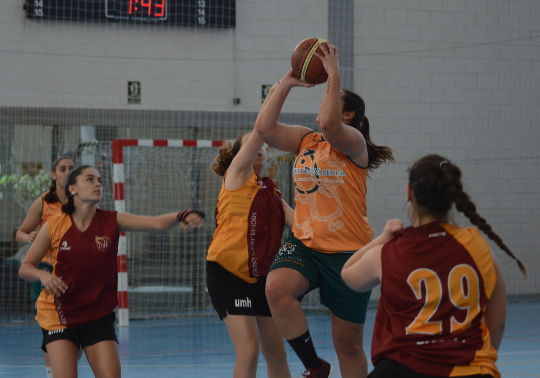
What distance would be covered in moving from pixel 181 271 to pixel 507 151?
15.9ft

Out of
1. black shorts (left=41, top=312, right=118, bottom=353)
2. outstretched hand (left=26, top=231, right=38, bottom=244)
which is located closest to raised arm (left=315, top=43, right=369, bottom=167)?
black shorts (left=41, top=312, right=118, bottom=353)

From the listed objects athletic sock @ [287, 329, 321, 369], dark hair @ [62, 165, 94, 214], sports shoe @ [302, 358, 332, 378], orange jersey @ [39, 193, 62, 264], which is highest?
dark hair @ [62, 165, 94, 214]

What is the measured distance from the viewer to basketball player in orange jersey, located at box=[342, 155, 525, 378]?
3.18 meters

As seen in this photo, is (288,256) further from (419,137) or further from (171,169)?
(419,137)

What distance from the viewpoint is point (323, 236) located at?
4.70 m

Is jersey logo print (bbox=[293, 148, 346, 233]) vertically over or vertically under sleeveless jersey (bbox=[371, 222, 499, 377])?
over

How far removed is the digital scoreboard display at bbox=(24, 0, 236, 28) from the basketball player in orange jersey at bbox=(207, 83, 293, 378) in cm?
584

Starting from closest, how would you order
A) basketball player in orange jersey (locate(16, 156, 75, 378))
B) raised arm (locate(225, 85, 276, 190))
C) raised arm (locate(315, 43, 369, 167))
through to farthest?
raised arm (locate(315, 43, 369, 167))
raised arm (locate(225, 85, 276, 190))
basketball player in orange jersey (locate(16, 156, 75, 378))

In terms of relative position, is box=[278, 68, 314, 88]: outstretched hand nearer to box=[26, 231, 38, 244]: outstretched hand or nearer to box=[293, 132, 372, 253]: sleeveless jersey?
box=[293, 132, 372, 253]: sleeveless jersey

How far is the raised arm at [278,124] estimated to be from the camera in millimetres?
4688

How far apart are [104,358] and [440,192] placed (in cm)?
216

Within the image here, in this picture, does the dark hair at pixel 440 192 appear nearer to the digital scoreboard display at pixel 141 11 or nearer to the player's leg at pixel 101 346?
the player's leg at pixel 101 346

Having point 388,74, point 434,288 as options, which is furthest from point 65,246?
point 388,74

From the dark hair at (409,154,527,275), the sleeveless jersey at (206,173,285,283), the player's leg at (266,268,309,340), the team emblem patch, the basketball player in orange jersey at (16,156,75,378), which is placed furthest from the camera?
the basketball player in orange jersey at (16,156,75,378)
